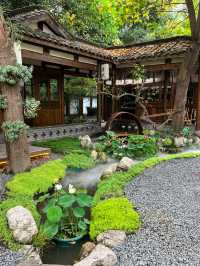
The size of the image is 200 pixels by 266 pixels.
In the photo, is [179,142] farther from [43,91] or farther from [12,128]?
[43,91]

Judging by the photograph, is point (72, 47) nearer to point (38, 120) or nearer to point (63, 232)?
point (38, 120)

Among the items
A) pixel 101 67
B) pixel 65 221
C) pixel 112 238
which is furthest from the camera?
pixel 101 67

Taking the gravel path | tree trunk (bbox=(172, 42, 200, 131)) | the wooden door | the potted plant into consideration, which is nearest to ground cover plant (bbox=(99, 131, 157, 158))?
the gravel path

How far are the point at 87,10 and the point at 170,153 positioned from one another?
31.9 feet

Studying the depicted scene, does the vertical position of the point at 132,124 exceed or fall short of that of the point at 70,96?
it falls short

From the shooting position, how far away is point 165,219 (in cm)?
374

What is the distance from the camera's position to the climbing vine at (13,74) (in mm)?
4930

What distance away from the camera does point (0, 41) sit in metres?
5.03

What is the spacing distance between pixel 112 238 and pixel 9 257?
1.25m

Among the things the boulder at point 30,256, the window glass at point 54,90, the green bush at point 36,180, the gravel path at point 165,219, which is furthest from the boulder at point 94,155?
the window glass at point 54,90

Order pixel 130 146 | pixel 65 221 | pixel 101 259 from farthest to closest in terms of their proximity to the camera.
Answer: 1. pixel 130 146
2. pixel 65 221
3. pixel 101 259

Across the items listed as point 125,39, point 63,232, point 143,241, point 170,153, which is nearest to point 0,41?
point 63,232

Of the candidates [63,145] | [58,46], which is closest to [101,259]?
[63,145]

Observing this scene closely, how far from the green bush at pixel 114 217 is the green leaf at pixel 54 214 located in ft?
1.61
